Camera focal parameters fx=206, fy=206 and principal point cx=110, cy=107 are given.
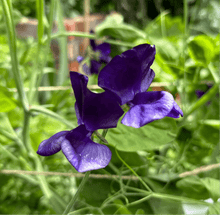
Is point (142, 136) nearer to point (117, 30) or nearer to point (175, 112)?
point (175, 112)

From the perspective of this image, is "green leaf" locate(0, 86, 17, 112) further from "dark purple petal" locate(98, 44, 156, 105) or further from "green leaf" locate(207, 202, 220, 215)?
"green leaf" locate(207, 202, 220, 215)

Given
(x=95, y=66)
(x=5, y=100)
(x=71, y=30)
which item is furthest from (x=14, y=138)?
(x=71, y=30)

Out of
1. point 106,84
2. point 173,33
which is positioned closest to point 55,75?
point 173,33

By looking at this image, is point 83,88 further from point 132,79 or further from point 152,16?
point 152,16

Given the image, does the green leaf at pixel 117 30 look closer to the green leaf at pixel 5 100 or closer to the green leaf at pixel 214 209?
the green leaf at pixel 5 100

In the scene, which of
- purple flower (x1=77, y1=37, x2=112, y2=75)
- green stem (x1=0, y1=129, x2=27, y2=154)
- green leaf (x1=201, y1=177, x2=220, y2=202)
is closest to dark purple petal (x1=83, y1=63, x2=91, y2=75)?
purple flower (x1=77, y1=37, x2=112, y2=75)

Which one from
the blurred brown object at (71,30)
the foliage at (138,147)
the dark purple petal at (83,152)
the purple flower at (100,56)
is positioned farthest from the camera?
the blurred brown object at (71,30)

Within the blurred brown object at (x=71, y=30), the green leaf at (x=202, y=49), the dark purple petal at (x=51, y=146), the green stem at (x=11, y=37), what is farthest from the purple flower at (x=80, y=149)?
the blurred brown object at (x=71, y=30)
